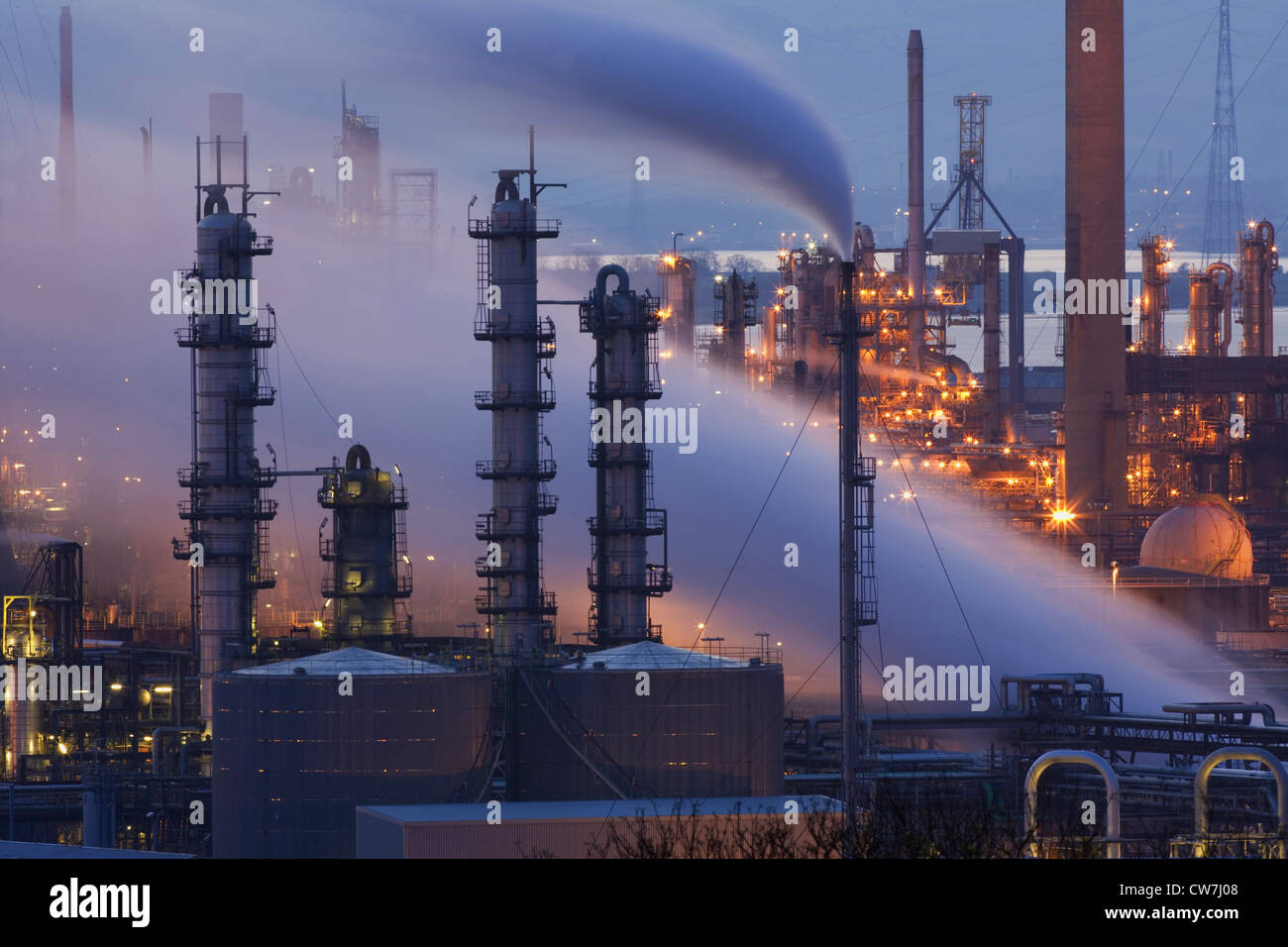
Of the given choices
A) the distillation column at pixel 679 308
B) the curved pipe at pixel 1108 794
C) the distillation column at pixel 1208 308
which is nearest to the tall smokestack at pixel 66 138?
the distillation column at pixel 679 308

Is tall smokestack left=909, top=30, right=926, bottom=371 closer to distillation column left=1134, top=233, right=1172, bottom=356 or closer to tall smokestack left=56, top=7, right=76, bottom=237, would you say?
distillation column left=1134, top=233, right=1172, bottom=356

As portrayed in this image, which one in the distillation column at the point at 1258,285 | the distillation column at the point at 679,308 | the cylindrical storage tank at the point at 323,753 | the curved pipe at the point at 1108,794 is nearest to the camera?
the curved pipe at the point at 1108,794

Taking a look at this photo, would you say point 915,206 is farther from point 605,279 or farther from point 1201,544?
point 605,279

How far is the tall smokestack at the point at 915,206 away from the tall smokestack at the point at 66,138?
2908 centimetres

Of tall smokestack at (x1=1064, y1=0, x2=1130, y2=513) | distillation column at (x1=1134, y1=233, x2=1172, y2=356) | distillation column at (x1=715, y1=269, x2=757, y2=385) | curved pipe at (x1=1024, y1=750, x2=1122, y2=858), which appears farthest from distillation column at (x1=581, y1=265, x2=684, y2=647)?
distillation column at (x1=1134, y1=233, x2=1172, y2=356)

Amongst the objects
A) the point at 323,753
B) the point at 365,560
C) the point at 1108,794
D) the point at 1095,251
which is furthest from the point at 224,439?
the point at 1095,251

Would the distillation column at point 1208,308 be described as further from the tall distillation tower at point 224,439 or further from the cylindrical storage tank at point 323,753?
the cylindrical storage tank at point 323,753

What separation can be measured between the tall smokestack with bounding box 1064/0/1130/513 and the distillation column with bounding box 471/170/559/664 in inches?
1115

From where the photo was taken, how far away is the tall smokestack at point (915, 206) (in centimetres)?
6644

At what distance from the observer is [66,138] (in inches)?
3100

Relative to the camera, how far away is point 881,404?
212ft

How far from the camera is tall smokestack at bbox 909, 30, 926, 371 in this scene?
218ft
